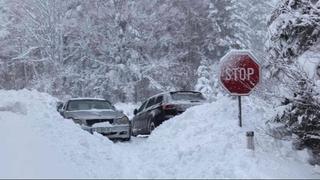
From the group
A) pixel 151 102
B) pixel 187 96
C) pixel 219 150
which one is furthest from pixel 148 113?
pixel 219 150

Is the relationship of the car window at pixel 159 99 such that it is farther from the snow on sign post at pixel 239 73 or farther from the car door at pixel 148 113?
the snow on sign post at pixel 239 73

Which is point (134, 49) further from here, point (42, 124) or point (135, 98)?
point (42, 124)

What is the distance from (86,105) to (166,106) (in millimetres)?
2462

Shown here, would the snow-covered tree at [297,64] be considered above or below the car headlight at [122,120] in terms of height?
above

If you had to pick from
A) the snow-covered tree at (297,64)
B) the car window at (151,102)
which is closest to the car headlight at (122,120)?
the car window at (151,102)

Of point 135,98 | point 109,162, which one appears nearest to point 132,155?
point 109,162

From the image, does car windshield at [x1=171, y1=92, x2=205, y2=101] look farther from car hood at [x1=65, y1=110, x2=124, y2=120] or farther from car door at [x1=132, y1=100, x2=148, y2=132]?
car door at [x1=132, y1=100, x2=148, y2=132]

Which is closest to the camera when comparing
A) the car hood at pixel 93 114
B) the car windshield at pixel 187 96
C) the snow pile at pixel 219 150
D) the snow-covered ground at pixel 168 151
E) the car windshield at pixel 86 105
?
the snow pile at pixel 219 150

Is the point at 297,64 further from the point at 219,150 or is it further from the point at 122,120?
the point at 122,120

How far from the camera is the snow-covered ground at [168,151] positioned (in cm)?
984

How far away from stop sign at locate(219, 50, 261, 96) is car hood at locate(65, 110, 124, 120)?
210 inches

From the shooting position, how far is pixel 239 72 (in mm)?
12438

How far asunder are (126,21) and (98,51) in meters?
3.61

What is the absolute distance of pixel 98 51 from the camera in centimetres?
4588
